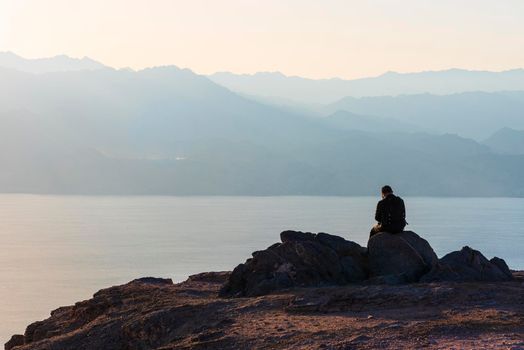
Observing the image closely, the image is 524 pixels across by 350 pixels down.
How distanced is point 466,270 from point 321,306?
198 inches

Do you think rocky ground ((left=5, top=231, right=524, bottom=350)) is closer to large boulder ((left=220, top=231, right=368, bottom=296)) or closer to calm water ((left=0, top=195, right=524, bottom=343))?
large boulder ((left=220, top=231, right=368, bottom=296))

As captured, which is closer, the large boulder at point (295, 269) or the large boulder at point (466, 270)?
the large boulder at point (466, 270)

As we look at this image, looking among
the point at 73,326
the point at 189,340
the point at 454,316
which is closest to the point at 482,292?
the point at 454,316

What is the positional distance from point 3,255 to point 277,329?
93212mm

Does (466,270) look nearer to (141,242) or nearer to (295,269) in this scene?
(295,269)

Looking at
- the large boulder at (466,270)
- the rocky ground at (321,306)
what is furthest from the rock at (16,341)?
the large boulder at (466,270)

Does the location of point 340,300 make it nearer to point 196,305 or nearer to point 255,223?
point 196,305

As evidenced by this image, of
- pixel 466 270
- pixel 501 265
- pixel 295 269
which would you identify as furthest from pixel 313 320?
pixel 501 265

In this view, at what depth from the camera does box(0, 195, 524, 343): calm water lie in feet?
249

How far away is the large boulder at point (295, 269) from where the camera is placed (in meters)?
22.9

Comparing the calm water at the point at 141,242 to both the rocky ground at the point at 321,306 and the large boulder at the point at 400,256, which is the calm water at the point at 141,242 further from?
the large boulder at the point at 400,256

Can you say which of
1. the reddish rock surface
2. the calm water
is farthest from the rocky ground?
the calm water

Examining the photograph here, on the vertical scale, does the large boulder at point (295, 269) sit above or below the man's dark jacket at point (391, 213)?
below

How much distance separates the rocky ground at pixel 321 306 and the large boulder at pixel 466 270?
29 millimetres
